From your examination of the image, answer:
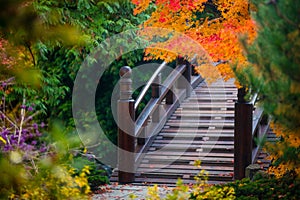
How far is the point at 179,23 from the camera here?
23.4ft

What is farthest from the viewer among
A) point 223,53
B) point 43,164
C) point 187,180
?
point 187,180

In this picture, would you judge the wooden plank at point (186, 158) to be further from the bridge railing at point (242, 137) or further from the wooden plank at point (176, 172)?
the bridge railing at point (242, 137)

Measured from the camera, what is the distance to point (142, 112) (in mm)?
8297

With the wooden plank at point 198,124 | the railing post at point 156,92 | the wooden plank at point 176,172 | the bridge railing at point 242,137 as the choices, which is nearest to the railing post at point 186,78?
the wooden plank at point 198,124

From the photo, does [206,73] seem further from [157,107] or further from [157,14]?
[157,107]

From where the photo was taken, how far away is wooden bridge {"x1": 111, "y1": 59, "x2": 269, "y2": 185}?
7469 mm

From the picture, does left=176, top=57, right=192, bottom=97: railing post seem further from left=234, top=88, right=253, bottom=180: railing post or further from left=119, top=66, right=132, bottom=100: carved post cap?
left=234, top=88, right=253, bottom=180: railing post

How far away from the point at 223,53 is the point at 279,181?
5.39ft

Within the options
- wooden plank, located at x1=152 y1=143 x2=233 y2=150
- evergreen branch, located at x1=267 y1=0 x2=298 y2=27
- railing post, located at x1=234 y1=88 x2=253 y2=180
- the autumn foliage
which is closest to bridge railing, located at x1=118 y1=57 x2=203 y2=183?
wooden plank, located at x1=152 y1=143 x2=233 y2=150

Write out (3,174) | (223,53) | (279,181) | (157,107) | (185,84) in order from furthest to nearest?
(185,84)
(157,107)
(223,53)
(279,181)
(3,174)

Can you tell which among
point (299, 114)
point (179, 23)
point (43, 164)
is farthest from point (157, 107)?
point (43, 164)

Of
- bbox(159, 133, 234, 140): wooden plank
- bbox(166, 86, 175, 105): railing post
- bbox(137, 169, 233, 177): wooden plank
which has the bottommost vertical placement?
bbox(137, 169, 233, 177): wooden plank

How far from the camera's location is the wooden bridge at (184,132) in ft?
24.5

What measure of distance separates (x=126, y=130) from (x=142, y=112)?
2.21 ft
